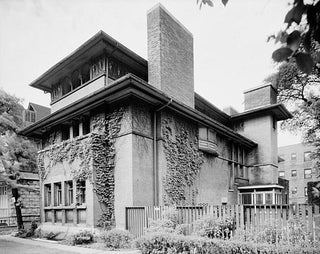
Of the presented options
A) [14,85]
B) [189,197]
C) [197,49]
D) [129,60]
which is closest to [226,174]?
[189,197]

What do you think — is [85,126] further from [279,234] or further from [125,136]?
[279,234]

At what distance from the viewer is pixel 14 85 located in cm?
1955

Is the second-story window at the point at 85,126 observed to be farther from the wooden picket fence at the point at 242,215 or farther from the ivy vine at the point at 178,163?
the wooden picket fence at the point at 242,215

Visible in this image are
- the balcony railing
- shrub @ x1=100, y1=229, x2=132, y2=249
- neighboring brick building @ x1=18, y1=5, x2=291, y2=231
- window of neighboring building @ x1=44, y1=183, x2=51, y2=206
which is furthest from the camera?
the balcony railing

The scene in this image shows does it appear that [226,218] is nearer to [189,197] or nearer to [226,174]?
[189,197]

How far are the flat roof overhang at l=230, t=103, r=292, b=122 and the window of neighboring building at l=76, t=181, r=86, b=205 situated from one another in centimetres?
1480

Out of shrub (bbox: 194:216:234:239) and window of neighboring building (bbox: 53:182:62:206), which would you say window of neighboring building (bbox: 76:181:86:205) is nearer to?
window of neighboring building (bbox: 53:182:62:206)

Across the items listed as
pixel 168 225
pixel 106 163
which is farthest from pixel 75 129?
pixel 168 225

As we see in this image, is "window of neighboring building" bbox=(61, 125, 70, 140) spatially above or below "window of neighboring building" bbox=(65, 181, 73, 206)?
above

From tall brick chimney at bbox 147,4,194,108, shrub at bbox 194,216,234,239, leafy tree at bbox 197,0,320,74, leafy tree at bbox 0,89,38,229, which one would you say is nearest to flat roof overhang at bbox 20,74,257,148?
leafy tree at bbox 0,89,38,229

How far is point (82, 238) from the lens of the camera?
1100 centimetres

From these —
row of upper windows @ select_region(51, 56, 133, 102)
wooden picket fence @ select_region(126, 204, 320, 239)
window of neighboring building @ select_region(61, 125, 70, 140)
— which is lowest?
wooden picket fence @ select_region(126, 204, 320, 239)

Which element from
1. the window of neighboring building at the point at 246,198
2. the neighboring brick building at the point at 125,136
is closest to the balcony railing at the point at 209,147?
the neighboring brick building at the point at 125,136

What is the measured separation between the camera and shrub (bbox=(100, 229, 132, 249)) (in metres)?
10.1
